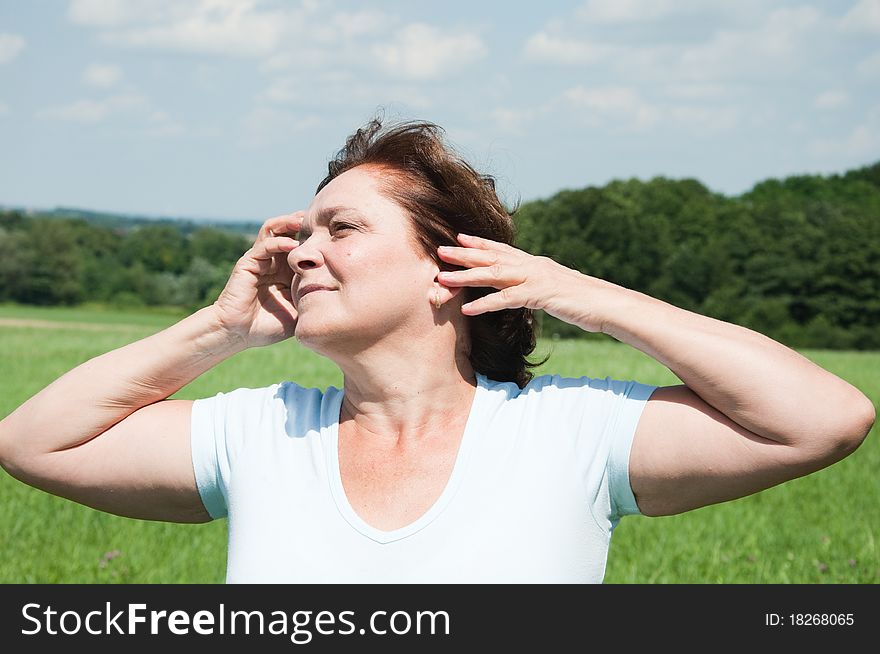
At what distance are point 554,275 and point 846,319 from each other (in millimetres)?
66539

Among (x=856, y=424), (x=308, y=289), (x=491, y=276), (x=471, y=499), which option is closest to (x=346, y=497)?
(x=471, y=499)

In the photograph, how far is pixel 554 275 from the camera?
7.36 ft

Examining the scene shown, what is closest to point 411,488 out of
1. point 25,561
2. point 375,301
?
point 375,301

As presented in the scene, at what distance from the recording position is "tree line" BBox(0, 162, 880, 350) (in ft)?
198

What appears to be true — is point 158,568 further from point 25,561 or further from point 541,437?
point 541,437

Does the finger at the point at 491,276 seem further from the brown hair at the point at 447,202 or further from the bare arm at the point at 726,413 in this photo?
the bare arm at the point at 726,413

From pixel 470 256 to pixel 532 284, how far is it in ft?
0.52

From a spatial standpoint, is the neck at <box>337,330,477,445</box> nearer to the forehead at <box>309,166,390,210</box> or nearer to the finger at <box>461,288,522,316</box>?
the finger at <box>461,288,522,316</box>

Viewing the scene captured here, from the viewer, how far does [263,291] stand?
2.65 metres

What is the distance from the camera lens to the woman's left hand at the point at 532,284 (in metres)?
2.23

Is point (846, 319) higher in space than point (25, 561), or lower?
higher

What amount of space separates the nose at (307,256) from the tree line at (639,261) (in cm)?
5565

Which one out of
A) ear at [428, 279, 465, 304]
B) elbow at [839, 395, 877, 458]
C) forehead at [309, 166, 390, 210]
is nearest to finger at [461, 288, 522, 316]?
ear at [428, 279, 465, 304]

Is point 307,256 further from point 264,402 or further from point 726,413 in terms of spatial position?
point 726,413
